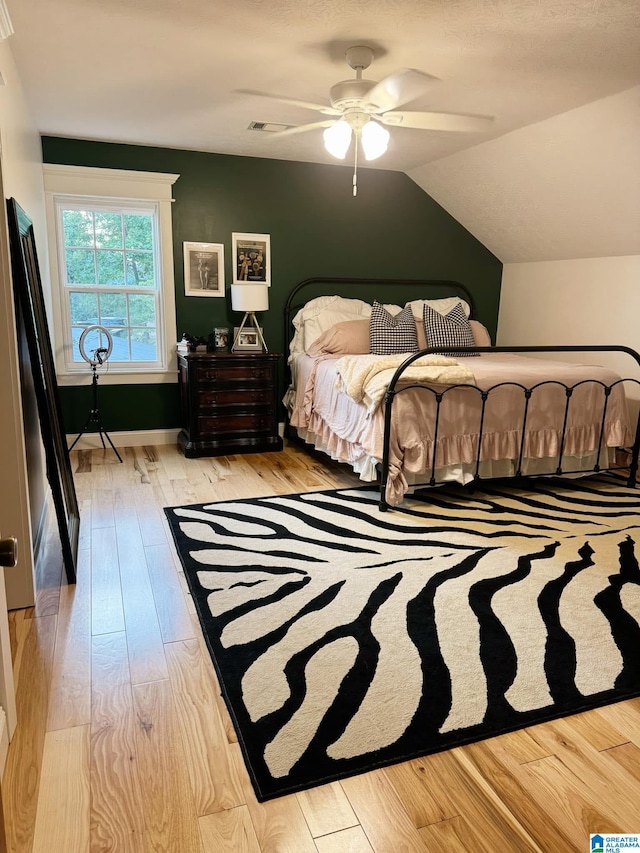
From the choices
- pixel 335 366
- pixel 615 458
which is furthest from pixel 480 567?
pixel 615 458

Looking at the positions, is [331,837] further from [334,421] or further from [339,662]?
[334,421]

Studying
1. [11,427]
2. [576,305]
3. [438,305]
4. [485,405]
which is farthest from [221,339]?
[576,305]

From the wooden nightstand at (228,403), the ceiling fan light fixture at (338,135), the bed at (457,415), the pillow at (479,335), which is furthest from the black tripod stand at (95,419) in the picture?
the pillow at (479,335)

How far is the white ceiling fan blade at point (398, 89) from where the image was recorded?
2.58 metres

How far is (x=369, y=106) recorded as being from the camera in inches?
→ 121

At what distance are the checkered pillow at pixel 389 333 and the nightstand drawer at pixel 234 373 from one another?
900mm

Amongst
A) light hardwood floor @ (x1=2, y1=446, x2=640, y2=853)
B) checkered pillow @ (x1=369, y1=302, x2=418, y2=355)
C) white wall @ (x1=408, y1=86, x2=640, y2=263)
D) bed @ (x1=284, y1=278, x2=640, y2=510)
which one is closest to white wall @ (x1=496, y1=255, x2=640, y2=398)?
white wall @ (x1=408, y1=86, x2=640, y2=263)

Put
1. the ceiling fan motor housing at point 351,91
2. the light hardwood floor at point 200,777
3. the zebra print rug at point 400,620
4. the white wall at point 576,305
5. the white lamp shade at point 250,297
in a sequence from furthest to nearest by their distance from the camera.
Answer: the white lamp shade at point 250,297, the white wall at point 576,305, the ceiling fan motor housing at point 351,91, the zebra print rug at point 400,620, the light hardwood floor at point 200,777

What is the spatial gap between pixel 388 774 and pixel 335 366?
2991 mm

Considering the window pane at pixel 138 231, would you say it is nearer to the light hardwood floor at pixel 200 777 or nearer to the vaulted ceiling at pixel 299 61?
the vaulted ceiling at pixel 299 61

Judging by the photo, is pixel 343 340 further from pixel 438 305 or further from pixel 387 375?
pixel 387 375

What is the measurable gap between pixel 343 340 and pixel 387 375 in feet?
4.58

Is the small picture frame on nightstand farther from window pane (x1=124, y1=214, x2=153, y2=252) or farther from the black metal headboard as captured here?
window pane (x1=124, y1=214, x2=153, y2=252)

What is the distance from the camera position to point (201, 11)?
252 cm
